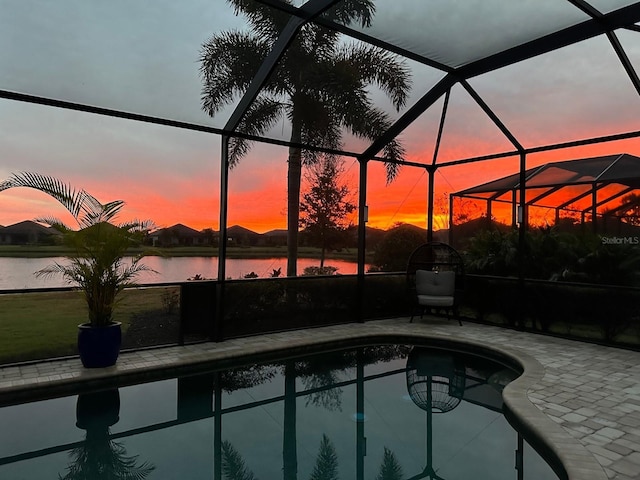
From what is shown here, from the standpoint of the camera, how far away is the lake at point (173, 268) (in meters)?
4.86

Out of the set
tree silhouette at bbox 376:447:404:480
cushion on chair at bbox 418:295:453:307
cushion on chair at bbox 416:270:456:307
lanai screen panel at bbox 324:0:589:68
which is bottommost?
tree silhouette at bbox 376:447:404:480

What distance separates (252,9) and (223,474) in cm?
539

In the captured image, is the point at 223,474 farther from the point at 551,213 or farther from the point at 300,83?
the point at 551,213

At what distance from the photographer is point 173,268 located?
6.29 metres

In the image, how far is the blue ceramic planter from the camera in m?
4.59

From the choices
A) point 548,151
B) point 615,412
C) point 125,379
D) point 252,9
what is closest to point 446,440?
point 615,412

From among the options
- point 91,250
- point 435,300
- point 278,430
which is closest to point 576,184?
point 435,300

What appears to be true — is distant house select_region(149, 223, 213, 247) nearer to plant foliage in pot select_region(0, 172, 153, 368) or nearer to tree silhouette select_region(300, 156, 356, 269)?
plant foliage in pot select_region(0, 172, 153, 368)

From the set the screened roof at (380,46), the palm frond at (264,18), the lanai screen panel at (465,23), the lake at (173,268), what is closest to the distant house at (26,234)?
the lake at (173,268)

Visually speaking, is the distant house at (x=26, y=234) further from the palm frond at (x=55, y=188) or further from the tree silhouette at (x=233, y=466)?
the tree silhouette at (x=233, y=466)

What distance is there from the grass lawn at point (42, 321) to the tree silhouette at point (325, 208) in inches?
141

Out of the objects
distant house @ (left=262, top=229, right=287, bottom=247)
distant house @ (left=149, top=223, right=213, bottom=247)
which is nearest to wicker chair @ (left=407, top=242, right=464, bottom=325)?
distant house @ (left=262, top=229, right=287, bottom=247)

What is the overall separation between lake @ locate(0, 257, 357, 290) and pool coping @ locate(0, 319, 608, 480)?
879 millimetres

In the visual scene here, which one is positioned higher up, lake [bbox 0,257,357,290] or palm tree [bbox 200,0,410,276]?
palm tree [bbox 200,0,410,276]
